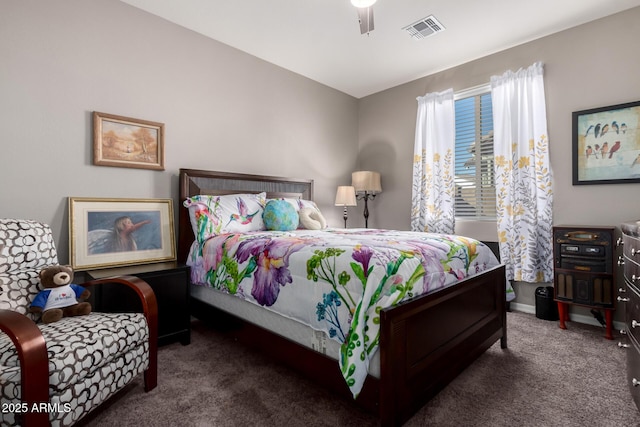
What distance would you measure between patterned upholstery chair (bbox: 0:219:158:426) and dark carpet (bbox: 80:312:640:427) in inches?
8.2

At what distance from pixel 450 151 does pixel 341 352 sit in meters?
3.19

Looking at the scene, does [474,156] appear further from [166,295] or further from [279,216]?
[166,295]

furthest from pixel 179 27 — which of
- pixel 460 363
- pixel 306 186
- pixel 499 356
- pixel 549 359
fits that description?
pixel 549 359

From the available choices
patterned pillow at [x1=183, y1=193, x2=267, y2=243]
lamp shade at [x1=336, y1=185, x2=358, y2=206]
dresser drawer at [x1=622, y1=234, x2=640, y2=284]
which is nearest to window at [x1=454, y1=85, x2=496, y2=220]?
lamp shade at [x1=336, y1=185, x2=358, y2=206]

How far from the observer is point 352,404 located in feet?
5.43

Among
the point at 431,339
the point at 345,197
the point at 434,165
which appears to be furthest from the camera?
the point at 345,197

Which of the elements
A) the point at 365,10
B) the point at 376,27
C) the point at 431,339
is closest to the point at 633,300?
the point at 431,339

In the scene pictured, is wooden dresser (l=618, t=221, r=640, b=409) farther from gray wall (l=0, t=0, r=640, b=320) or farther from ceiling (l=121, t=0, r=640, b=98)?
ceiling (l=121, t=0, r=640, b=98)

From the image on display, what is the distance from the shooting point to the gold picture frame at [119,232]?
241 cm

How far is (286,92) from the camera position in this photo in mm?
3971

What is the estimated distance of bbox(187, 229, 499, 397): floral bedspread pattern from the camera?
1410 mm

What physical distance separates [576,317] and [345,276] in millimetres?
2820

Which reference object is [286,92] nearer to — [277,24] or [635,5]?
[277,24]

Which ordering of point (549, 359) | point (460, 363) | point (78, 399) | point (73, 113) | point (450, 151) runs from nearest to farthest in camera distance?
point (78, 399), point (460, 363), point (549, 359), point (73, 113), point (450, 151)
